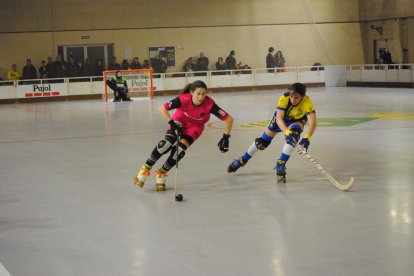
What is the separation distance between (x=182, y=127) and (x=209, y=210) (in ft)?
5.33

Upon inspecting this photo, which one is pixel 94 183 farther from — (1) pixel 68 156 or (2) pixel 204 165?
(1) pixel 68 156

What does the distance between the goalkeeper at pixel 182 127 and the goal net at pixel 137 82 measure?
1922 centimetres

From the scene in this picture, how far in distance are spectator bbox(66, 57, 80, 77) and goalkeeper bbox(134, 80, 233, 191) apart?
69.8ft

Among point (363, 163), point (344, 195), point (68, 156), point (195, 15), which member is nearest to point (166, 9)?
point (195, 15)

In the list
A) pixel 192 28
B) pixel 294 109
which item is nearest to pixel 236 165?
pixel 294 109

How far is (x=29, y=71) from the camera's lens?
94.9ft

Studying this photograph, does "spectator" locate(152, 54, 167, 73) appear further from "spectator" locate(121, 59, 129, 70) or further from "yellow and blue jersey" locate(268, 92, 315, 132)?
"yellow and blue jersey" locate(268, 92, 315, 132)

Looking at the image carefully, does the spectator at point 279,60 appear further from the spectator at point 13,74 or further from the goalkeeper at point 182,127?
the goalkeeper at point 182,127

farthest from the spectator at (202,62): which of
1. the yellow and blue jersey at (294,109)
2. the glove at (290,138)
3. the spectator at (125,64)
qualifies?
the glove at (290,138)

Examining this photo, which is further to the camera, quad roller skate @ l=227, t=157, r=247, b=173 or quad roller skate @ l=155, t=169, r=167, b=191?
quad roller skate @ l=227, t=157, r=247, b=173

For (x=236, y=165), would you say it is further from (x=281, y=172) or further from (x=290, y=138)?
(x=290, y=138)

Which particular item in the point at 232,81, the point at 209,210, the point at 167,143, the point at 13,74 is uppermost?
the point at 13,74

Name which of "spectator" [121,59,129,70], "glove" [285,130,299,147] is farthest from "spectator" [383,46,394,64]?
"glove" [285,130,299,147]

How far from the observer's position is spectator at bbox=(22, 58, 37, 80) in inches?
1136
